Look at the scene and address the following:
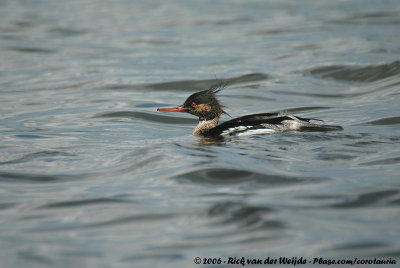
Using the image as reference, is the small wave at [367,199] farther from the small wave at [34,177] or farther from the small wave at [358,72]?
the small wave at [358,72]

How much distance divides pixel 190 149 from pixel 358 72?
6230mm

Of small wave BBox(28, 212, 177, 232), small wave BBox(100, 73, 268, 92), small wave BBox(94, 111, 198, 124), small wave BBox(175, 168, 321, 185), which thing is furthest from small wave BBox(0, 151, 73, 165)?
small wave BBox(100, 73, 268, 92)

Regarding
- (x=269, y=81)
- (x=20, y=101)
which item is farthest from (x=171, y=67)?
(x=20, y=101)

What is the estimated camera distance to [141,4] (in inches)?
870

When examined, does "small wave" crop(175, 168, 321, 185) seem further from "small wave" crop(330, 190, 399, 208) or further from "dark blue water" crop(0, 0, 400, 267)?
"small wave" crop(330, 190, 399, 208)

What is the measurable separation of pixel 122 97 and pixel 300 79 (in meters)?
3.68

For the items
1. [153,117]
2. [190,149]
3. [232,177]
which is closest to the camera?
[232,177]

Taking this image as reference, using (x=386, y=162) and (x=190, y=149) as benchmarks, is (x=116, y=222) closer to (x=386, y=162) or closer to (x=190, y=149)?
(x=190, y=149)

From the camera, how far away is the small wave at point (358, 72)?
1231 cm

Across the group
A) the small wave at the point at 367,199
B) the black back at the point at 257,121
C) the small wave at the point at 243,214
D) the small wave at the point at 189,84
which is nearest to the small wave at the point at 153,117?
the small wave at the point at 189,84

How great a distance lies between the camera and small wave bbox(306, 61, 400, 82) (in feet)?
40.4

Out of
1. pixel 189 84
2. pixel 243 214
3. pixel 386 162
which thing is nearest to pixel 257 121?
pixel 386 162

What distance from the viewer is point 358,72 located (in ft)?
41.1

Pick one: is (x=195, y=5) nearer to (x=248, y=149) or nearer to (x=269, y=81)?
(x=269, y=81)
